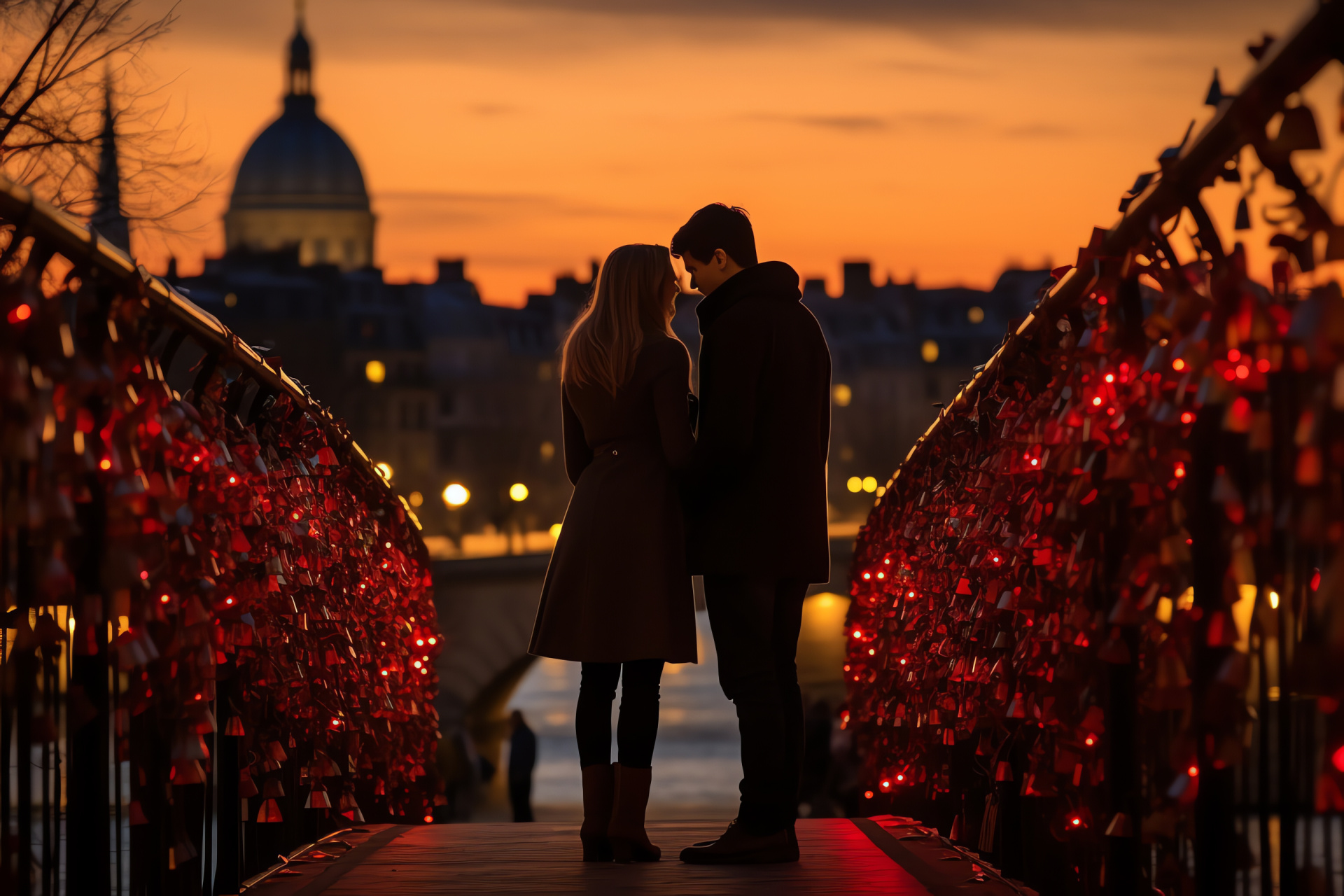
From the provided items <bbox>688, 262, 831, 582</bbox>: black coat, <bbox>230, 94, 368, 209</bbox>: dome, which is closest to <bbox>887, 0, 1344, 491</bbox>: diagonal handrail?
<bbox>688, 262, 831, 582</bbox>: black coat

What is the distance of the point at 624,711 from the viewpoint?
14.6 ft

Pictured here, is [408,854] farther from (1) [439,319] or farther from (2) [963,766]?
(1) [439,319]

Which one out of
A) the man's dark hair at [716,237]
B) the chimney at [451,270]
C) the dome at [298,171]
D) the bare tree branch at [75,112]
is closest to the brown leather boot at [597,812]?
the man's dark hair at [716,237]

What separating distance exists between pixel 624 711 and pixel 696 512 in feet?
1.80

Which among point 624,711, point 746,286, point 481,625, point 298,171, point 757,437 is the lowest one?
point 481,625

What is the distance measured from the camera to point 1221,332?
2.20 meters

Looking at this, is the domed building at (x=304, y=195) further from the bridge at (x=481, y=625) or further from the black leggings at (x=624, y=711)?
the black leggings at (x=624, y=711)

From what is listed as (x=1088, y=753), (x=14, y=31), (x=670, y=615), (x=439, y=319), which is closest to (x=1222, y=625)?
(x=1088, y=753)

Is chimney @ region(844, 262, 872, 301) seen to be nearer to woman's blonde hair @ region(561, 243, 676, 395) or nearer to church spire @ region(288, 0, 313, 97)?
church spire @ region(288, 0, 313, 97)

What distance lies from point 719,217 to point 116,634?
2.11 m

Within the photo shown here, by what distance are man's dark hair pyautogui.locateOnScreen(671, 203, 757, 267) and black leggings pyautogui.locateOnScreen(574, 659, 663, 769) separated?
102 centimetres

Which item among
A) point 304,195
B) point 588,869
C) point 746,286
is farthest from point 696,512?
point 304,195

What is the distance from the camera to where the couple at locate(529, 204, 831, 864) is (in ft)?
13.9

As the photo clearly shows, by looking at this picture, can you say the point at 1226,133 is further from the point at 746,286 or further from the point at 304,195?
the point at 304,195
